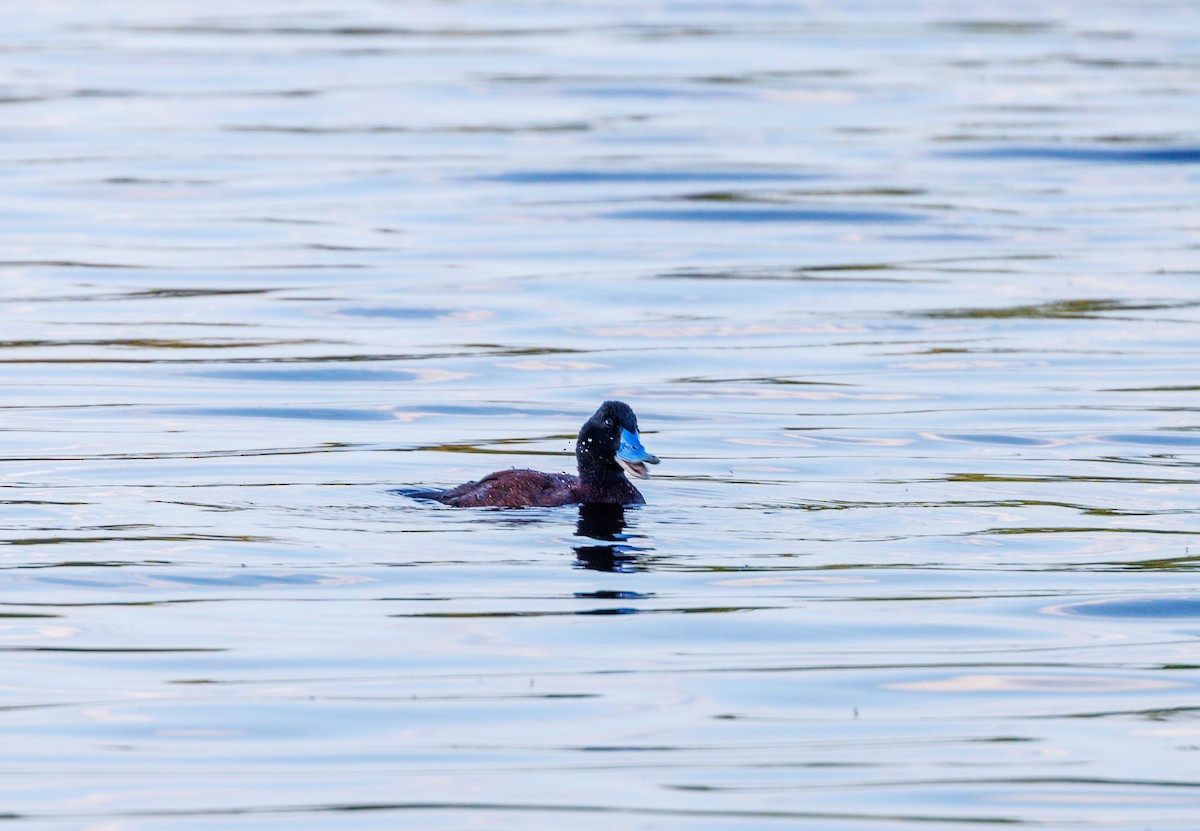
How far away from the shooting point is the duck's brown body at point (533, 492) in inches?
442

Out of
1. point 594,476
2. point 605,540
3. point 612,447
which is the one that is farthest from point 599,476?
point 605,540

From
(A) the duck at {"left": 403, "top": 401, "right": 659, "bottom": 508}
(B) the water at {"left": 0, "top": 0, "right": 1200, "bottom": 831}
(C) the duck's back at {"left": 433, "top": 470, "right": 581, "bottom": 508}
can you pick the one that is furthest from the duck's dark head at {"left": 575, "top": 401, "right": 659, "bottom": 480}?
(B) the water at {"left": 0, "top": 0, "right": 1200, "bottom": 831}

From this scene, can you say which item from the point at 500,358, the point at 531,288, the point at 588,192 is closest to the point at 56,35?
the point at 588,192

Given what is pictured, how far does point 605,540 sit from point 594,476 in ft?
2.77

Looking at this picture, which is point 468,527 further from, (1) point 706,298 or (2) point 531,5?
(2) point 531,5

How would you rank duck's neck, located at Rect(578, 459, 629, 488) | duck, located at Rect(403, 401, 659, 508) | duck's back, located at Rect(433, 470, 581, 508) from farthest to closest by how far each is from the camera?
duck's neck, located at Rect(578, 459, 629, 488)
duck, located at Rect(403, 401, 659, 508)
duck's back, located at Rect(433, 470, 581, 508)

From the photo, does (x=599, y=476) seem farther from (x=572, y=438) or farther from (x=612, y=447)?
(x=572, y=438)

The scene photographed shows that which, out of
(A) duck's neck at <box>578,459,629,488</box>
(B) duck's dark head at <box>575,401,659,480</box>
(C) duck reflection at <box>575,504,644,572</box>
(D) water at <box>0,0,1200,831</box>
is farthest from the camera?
(A) duck's neck at <box>578,459,629,488</box>

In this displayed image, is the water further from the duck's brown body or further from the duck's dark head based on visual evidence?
the duck's dark head

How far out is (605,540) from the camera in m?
10.9

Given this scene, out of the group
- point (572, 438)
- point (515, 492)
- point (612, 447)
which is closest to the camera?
point (515, 492)

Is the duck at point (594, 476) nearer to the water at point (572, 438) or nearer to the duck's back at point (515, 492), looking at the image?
the duck's back at point (515, 492)

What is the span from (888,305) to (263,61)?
16.3 m

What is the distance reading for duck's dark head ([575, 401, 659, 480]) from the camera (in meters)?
11.6
